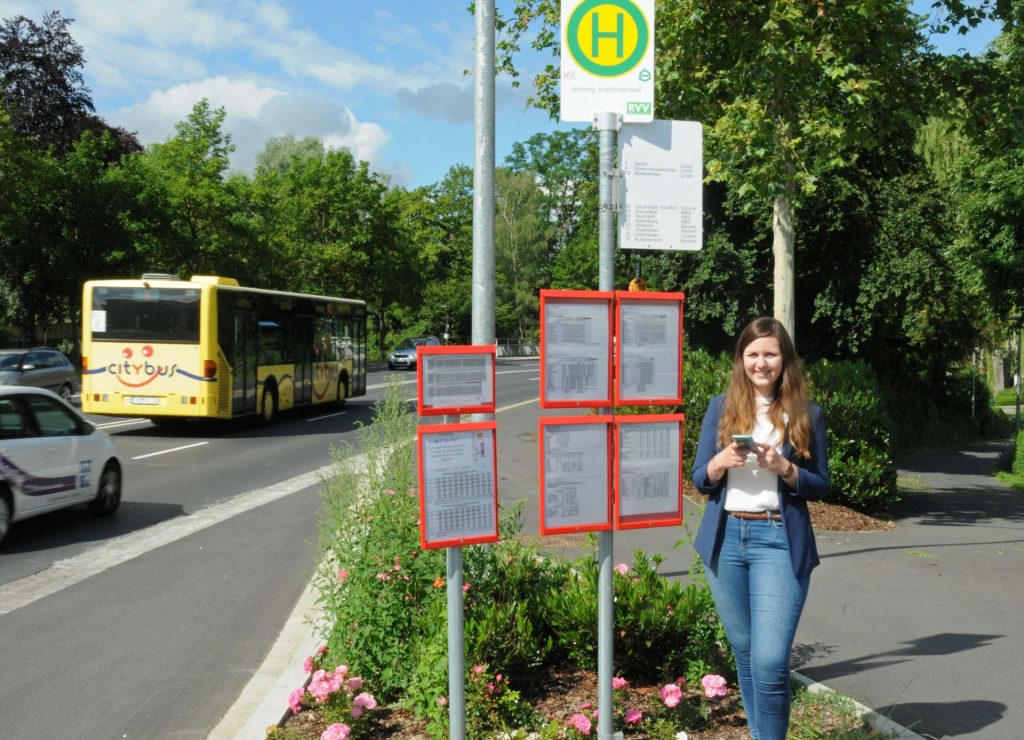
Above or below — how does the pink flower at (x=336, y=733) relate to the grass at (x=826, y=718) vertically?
above

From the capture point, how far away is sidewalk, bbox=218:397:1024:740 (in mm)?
4969

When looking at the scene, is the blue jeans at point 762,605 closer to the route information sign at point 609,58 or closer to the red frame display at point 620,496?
the red frame display at point 620,496

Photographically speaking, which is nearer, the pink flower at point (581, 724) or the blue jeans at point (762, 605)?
the blue jeans at point (762, 605)

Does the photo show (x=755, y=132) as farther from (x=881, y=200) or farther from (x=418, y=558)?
(x=881, y=200)

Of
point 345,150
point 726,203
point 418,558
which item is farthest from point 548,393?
point 345,150

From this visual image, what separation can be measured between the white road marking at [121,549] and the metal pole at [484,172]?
1.74 m

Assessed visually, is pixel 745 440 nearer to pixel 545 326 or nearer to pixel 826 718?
pixel 545 326

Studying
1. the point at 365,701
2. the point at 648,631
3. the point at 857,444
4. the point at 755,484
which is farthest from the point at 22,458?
the point at 857,444

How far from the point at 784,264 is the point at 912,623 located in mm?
5723

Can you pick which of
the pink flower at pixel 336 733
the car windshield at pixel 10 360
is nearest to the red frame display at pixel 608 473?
the pink flower at pixel 336 733

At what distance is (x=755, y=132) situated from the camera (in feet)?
33.3

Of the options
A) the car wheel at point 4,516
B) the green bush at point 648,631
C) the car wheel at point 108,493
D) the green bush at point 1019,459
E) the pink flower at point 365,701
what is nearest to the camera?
the pink flower at point 365,701

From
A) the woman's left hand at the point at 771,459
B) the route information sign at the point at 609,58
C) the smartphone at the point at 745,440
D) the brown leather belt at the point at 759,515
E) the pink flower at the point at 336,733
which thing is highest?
the route information sign at the point at 609,58

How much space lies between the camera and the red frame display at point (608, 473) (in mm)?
3801
